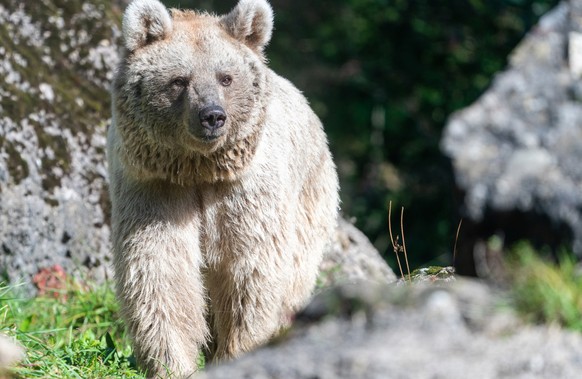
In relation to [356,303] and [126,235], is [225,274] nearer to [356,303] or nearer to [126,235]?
[126,235]

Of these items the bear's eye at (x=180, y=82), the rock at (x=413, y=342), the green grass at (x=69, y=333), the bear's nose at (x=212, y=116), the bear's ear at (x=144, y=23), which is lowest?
the green grass at (x=69, y=333)

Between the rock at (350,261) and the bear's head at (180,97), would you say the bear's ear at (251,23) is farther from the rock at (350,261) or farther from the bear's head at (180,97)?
the rock at (350,261)

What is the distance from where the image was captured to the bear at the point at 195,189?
6789 mm

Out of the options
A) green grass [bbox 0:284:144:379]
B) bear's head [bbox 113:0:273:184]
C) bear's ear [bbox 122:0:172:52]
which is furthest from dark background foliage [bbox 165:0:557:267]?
bear's ear [bbox 122:0:172:52]

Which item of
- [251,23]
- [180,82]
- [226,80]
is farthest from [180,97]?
[251,23]

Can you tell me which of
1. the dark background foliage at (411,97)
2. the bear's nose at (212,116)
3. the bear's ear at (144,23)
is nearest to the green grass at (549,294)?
the bear's nose at (212,116)

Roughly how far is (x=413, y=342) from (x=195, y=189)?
11.6 feet

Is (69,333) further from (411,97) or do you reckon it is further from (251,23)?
(411,97)

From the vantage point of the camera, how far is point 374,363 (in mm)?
3660

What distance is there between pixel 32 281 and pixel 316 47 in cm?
1012

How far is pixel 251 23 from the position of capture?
23.9 ft

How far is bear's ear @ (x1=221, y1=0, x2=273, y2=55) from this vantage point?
7.20 meters

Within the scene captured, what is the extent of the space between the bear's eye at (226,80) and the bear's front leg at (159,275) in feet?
2.57

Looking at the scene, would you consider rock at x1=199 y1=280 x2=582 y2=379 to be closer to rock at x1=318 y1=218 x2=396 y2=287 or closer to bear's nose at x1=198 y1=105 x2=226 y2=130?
bear's nose at x1=198 y1=105 x2=226 y2=130
